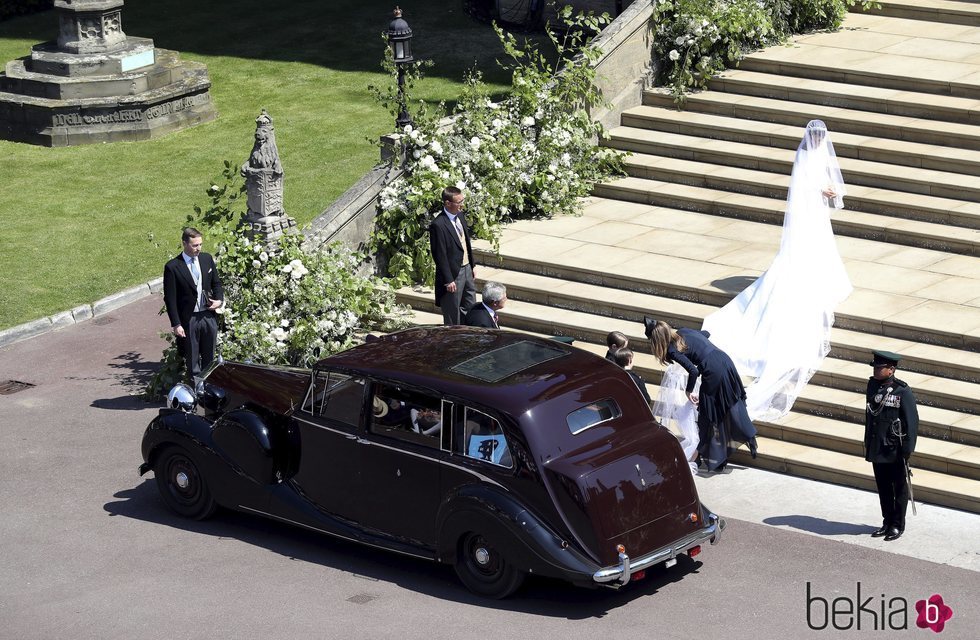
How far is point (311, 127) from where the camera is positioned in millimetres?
21016

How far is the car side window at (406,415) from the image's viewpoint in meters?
10.4

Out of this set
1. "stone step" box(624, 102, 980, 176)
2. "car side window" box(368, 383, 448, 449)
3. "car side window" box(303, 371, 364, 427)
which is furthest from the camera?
"stone step" box(624, 102, 980, 176)

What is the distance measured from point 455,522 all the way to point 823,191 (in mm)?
5670

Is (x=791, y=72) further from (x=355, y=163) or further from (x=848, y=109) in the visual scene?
(x=355, y=163)

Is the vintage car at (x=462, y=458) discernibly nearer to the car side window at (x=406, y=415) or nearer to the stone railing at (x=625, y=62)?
the car side window at (x=406, y=415)

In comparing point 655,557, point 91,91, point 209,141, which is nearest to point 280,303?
point 655,557

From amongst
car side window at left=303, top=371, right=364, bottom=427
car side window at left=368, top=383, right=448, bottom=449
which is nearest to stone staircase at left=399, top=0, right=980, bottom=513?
car side window at left=368, top=383, right=448, bottom=449

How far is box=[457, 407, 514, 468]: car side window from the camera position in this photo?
10055 mm

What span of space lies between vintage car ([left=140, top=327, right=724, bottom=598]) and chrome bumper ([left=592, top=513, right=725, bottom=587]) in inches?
0.4

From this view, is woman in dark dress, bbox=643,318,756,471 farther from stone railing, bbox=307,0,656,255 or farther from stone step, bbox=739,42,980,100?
stone step, bbox=739,42,980,100

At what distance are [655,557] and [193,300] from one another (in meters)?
5.91

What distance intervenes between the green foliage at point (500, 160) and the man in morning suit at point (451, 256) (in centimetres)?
142

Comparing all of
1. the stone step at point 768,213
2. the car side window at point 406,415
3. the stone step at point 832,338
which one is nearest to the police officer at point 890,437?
the stone step at point 832,338

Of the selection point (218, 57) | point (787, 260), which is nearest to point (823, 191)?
point (787, 260)
